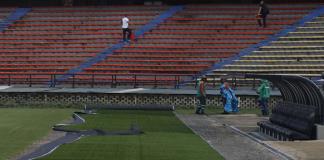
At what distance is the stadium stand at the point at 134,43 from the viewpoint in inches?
1312

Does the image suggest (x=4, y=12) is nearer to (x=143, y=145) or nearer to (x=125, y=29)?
(x=125, y=29)

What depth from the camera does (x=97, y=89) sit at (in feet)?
98.2

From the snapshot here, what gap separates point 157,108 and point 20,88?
7.54 m

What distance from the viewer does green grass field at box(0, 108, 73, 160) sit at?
13.5 metres

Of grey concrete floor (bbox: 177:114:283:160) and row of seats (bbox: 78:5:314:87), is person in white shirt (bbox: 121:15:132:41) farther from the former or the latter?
grey concrete floor (bbox: 177:114:283:160)

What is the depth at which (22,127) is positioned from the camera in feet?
59.1

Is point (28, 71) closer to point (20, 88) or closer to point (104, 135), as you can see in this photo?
point (20, 88)

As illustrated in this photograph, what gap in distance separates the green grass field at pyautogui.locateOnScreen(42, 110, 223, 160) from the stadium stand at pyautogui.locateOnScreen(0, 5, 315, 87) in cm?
1236

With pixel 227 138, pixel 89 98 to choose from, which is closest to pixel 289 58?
pixel 89 98

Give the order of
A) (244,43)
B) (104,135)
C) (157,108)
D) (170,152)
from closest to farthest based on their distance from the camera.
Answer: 1. (170,152)
2. (104,135)
3. (157,108)
4. (244,43)

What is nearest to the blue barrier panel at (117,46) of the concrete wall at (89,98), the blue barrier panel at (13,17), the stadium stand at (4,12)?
the concrete wall at (89,98)

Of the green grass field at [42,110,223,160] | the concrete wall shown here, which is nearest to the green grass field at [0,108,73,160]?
the green grass field at [42,110,223,160]

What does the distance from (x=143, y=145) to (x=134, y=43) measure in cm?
2262

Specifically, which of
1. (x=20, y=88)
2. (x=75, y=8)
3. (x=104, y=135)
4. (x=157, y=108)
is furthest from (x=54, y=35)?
(x=104, y=135)
